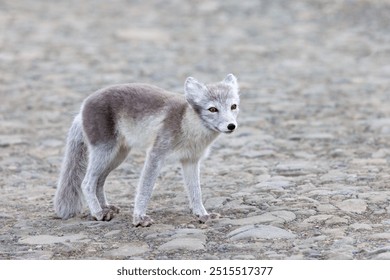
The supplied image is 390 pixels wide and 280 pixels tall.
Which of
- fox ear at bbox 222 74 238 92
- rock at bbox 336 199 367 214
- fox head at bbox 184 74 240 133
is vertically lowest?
rock at bbox 336 199 367 214

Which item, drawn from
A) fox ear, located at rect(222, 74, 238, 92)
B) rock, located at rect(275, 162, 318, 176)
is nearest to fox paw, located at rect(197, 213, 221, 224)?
fox ear, located at rect(222, 74, 238, 92)

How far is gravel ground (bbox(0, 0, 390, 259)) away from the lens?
21.4 ft

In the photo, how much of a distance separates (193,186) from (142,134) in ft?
2.11

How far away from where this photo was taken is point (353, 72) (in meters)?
14.5

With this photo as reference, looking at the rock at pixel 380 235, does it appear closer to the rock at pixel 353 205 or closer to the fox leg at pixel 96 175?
the rock at pixel 353 205

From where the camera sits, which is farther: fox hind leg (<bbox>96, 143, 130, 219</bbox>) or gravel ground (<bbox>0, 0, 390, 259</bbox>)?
fox hind leg (<bbox>96, 143, 130, 219</bbox>)

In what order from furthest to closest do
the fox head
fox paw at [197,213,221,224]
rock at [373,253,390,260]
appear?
fox paw at [197,213,221,224] < the fox head < rock at [373,253,390,260]

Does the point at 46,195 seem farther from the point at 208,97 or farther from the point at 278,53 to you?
the point at 278,53

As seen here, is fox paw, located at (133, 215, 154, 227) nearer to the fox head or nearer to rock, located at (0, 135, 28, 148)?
the fox head

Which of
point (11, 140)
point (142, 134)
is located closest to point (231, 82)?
point (142, 134)

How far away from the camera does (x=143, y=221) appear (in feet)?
22.5

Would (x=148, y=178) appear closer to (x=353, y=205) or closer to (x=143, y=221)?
(x=143, y=221)
